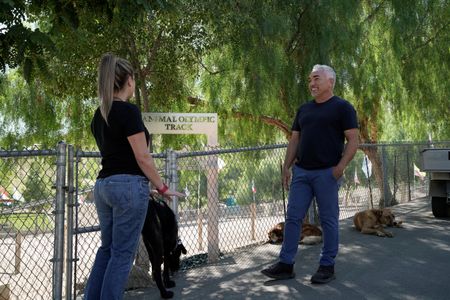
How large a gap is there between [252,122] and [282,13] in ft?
12.8

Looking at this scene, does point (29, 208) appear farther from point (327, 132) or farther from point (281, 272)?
point (327, 132)

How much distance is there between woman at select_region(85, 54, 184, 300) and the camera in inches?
125

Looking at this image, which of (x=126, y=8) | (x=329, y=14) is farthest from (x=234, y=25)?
(x=126, y=8)

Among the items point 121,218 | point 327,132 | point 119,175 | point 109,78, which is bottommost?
point 121,218

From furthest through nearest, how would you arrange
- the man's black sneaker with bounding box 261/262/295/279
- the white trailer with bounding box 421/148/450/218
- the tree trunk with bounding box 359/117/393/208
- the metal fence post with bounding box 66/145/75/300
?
the tree trunk with bounding box 359/117/393/208
the white trailer with bounding box 421/148/450/218
the man's black sneaker with bounding box 261/262/295/279
the metal fence post with bounding box 66/145/75/300

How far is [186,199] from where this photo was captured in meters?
7.55

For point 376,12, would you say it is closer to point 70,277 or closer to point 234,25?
point 234,25

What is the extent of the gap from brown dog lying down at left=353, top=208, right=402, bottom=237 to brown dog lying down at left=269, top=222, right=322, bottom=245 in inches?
35.0

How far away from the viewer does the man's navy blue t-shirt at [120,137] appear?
3.17 m

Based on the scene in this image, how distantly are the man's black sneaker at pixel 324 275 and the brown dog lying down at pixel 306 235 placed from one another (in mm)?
1989

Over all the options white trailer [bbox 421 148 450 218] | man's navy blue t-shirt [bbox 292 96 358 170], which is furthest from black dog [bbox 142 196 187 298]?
white trailer [bbox 421 148 450 218]

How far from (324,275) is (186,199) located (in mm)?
3441

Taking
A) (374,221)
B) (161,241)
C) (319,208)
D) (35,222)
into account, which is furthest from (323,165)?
(35,222)

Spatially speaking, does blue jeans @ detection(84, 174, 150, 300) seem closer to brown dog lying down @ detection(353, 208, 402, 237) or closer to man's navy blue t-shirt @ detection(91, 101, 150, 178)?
man's navy blue t-shirt @ detection(91, 101, 150, 178)
